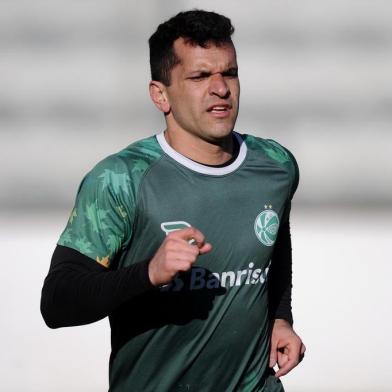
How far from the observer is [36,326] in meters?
5.70

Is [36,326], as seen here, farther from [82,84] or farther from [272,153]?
[272,153]

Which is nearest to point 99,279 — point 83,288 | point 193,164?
point 83,288

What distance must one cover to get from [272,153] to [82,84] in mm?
2429

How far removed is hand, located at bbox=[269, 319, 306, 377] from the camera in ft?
11.0

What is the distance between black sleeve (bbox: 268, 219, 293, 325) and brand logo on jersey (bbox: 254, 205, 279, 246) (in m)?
0.25

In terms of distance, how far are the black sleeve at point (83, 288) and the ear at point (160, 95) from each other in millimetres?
515

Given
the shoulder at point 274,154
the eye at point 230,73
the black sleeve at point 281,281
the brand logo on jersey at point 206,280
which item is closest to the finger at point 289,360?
the black sleeve at point 281,281

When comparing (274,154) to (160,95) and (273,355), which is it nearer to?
(160,95)

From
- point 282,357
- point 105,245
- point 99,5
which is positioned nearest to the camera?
point 105,245

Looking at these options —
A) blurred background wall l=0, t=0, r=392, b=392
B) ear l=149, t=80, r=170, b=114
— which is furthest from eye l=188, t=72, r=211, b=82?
blurred background wall l=0, t=0, r=392, b=392

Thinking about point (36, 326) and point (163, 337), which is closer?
point (163, 337)

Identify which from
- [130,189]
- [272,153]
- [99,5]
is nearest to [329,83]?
[99,5]

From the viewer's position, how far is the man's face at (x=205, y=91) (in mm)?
3162

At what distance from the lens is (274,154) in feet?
11.3
